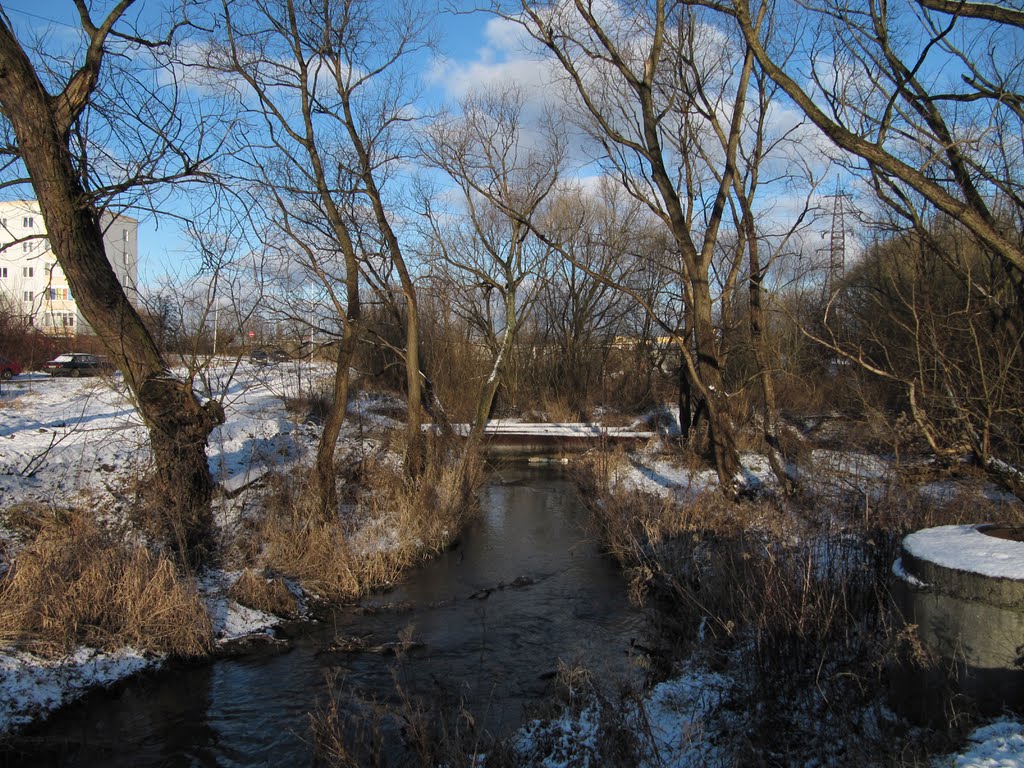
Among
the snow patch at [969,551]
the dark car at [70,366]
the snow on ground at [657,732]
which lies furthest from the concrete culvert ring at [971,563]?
the dark car at [70,366]

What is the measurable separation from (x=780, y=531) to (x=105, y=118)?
8.57 metres

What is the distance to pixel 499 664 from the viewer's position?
742 centimetres

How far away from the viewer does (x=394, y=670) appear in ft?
22.9

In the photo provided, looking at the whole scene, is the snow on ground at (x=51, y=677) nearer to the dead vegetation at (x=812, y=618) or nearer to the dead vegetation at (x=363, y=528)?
the dead vegetation at (x=363, y=528)

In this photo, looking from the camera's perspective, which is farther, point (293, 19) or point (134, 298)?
point (293, 19)

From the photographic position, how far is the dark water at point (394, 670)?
19.5ft

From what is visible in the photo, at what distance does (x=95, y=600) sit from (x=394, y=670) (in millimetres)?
2972

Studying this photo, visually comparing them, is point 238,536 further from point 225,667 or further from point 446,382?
point 446,382

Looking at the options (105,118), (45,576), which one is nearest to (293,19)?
(105,118)

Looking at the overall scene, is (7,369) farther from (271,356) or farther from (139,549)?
(139,549)

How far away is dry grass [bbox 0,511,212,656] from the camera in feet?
22.0

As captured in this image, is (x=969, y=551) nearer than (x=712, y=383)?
Yes

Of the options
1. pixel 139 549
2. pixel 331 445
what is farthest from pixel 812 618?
pixel 331 445

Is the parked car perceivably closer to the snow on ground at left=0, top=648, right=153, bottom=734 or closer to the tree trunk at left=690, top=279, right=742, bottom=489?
the snow on ground at left=0, top=648, right=153, bottom=734
